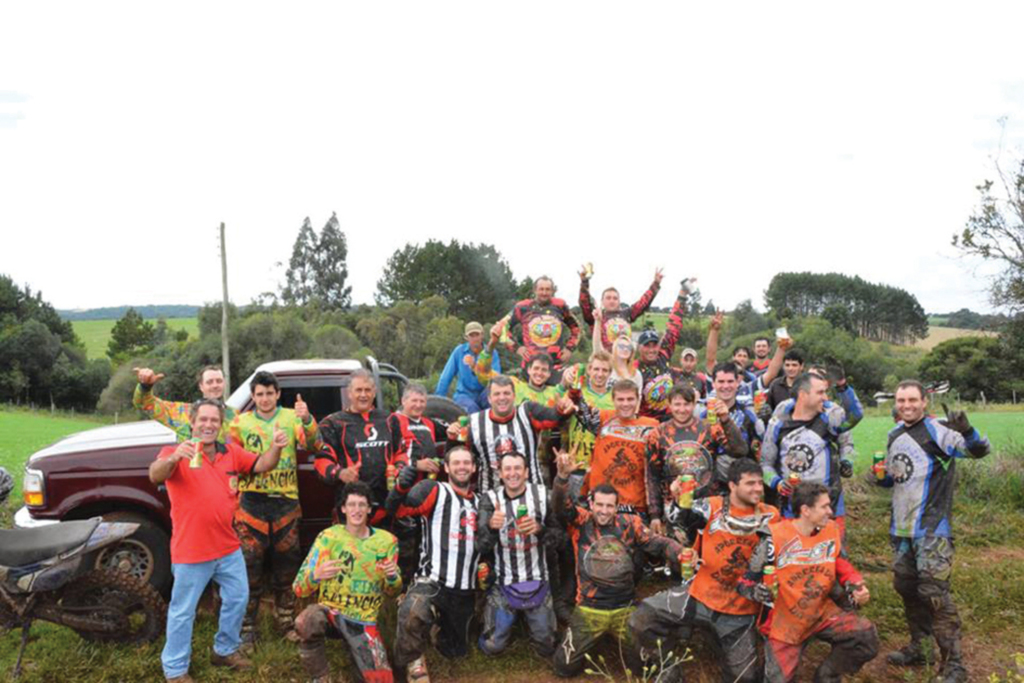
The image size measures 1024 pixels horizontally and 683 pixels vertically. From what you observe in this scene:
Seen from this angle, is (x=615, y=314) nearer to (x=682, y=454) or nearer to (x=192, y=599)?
(x=682, y=454)

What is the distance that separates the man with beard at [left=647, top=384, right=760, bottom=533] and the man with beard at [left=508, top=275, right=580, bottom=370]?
72.7 inches

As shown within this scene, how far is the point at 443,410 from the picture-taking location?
6980 mm

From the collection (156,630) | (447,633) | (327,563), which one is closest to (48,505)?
(156,630)

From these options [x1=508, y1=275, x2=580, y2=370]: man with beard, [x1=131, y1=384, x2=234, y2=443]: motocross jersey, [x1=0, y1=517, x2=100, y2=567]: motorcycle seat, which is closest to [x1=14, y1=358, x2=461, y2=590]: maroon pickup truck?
[x1=0, y1=517, x2=100, y2=567]: motorcycle seat

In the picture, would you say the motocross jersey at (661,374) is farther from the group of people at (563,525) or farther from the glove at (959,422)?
the glove at (959,422)

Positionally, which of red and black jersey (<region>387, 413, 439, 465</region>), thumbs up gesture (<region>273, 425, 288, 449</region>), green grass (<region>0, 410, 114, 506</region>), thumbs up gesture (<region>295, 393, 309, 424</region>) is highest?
thumbs up gesture (<region>295, 393, 309, 424</region>)

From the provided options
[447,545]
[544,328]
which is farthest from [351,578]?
[544,328]

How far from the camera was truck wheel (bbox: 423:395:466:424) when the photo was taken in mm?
6934

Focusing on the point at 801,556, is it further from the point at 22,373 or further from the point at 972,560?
the point at 22,373

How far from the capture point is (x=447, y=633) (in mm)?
5309

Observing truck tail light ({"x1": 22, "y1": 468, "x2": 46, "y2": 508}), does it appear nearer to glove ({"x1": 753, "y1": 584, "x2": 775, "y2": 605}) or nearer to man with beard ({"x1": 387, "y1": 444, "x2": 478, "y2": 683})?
man with beard ({"x1": 387, "y1": 444, "x2": 478, "y2": 683})

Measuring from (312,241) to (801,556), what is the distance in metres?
59.1

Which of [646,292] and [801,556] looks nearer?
[801,556]

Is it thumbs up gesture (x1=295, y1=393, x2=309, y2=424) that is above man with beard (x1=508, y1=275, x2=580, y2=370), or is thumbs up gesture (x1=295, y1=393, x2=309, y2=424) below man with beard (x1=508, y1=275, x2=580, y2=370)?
below
